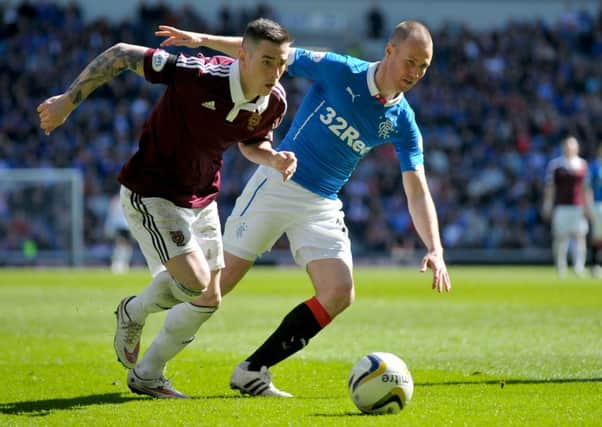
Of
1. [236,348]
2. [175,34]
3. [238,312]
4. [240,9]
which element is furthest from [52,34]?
[175,34]

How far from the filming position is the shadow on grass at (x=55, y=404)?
21.4ft

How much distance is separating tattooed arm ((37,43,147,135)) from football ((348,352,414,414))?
232 cm

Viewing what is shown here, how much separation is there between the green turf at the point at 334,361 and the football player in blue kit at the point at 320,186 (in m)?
0.51

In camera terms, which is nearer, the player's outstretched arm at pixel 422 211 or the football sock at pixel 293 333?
the player's outstretched arm at pixel 422 211

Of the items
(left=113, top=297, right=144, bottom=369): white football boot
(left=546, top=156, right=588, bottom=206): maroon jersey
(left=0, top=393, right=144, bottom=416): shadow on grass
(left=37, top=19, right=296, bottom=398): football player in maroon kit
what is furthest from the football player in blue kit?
(left=546, top=156, right=588, bottom=206): maroon jersey

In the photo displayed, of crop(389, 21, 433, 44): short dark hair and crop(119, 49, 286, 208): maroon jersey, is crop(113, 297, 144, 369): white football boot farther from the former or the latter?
crop(389, 21, 433, 44): short dark hair

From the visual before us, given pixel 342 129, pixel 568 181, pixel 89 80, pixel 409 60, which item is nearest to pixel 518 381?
pixel 342 129

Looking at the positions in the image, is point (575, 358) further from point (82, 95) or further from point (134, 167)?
point (82, 95)

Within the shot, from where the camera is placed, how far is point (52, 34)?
3441 cm

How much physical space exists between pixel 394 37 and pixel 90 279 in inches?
643

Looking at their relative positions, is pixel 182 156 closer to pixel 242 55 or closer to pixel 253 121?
pixel 253 121

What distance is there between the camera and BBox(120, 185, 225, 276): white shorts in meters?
6.92

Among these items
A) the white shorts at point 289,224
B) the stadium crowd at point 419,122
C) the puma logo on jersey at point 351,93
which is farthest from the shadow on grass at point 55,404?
the stadium crowd at point 419,122

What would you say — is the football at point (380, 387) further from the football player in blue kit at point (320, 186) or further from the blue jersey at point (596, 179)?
the blue jersey at point (596, 179)
